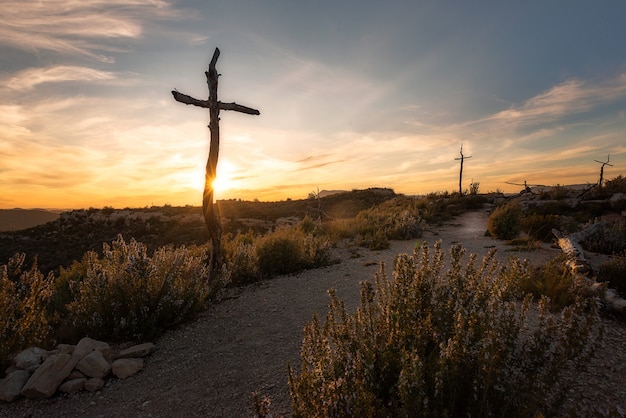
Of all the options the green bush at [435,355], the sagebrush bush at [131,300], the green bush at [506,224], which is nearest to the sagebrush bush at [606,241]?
the green bush at [506,224]

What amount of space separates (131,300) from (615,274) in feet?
Result: 25.4

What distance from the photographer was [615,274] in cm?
599

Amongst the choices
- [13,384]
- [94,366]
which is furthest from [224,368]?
[13,384]

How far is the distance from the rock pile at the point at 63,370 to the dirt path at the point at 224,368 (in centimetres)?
11

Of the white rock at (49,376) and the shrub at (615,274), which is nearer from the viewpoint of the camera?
the white rock at (49,376)

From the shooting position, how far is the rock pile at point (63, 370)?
12.7 ft

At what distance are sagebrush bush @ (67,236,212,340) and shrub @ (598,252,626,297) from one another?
267 inches

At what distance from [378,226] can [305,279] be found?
7.02 metres

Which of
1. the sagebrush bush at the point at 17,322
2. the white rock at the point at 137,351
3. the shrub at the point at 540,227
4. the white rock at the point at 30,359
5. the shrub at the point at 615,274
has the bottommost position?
the white rock at the point at 137,351

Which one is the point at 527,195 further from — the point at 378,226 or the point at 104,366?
the point at 104,366

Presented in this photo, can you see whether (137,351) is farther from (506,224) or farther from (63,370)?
(506,224)

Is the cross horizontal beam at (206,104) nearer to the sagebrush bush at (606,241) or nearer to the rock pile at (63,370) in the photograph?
the rock pile at (63,370)

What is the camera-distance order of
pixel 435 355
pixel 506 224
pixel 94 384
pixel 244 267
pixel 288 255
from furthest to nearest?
1. pixel 506 224
2. pixel 288 255
3. pixel 244 267
4. pixel 94 384
5. pixel 435 355

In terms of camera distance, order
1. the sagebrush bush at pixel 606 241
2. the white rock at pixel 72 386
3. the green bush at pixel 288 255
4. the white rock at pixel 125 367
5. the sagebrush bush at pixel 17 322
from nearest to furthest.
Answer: the white rock at pixel 72 386
the white rock at pixel 125 367
the sagebrush bush at pixel 17 322
the green bush at pixel 288 255
the sagebrush bush at pixel 606 241
